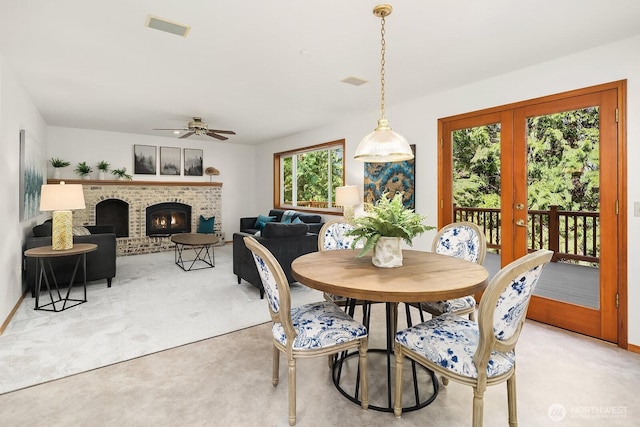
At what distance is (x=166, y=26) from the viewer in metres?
2.52

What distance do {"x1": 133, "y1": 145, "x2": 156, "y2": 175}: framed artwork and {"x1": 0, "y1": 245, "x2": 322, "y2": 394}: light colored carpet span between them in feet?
9.74

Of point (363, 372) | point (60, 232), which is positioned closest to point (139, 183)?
point (60, 232)

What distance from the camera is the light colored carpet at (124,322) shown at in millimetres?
2471

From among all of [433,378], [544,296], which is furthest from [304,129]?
[433,378]

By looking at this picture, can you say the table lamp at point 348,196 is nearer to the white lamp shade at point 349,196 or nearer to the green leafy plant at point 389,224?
the white lamp shade at point 349,196

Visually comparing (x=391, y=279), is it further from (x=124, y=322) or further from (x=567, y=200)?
(x=124, y=322)

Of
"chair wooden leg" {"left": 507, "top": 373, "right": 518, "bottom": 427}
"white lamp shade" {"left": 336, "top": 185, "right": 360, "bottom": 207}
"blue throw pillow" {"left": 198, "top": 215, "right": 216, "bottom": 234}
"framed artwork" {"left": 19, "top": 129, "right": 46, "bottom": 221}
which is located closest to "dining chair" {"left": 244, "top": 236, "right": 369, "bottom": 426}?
"chair wooden leg" {"left": 507, "top": 373, "right": 518, "bottom": 427}

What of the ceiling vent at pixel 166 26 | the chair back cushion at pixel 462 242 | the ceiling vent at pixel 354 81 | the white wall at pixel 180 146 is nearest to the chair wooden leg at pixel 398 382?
the chair back cushion at pixel 462 242

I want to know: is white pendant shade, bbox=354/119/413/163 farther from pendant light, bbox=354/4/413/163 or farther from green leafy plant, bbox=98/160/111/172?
green leafy plant, bbox=98/160/111/172

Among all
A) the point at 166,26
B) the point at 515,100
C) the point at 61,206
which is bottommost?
the point at 61,206

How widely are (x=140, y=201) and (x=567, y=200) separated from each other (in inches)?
280

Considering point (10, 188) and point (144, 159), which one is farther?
point (144, 159)

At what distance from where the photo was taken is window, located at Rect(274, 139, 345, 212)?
611 cm

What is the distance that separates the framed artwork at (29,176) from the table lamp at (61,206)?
49 centimetres
